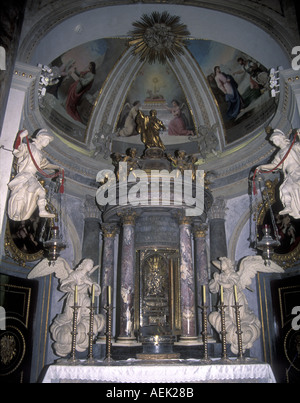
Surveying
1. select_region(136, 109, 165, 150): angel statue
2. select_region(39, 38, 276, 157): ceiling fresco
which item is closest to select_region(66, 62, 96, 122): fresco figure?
select_region(39, 38, 276, 157): ceiling fresco

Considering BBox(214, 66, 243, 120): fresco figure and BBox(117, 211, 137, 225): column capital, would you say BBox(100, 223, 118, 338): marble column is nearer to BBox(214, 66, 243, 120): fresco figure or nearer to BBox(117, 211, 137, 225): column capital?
BBox(117, 211, 137, 225): column capital

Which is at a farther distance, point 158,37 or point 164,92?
point 164,92

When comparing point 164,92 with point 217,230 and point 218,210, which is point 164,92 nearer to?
point 218,210

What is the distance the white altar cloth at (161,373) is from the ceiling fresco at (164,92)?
7.33m

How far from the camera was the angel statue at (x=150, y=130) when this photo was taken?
10906mm

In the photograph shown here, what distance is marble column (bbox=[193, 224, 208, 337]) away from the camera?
9898 mm

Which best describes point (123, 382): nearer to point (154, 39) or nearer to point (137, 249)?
point (137, 249)

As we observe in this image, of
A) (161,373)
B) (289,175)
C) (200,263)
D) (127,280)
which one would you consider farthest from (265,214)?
(161,373)

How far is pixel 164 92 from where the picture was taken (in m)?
13.1

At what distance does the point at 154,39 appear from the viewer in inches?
439

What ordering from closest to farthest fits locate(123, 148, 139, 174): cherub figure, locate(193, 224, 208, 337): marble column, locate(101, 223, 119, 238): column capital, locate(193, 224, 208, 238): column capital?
1. locate(123, 148, 139, 174): cherub figure
2. locate(193, 224, 208, 337): marble column
3. locate(193, 224, 208, 238): column capital
4. locate(101, 223, 119, 238): column capital

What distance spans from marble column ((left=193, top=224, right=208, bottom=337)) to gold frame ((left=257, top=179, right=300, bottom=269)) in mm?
1668

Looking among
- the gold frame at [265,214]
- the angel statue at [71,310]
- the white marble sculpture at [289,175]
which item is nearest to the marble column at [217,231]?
the gold frame at [265,214]

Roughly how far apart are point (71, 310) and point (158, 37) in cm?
828
